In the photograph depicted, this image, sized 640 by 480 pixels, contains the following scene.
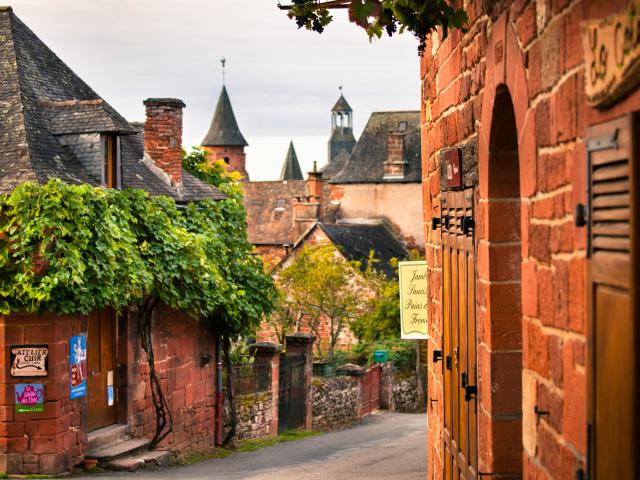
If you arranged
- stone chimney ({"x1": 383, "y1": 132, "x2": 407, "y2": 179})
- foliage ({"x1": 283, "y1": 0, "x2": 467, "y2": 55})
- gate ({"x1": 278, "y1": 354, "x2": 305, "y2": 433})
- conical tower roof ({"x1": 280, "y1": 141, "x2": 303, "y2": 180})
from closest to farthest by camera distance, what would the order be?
foliage ({"x1": 283, "y1": 0, "x2": 467, "y2": 55})
gate ({"x1": 278, "y1": 354, "x2": 305, "y2": 433})
stone chimney ({"x1": 383, "y1": 132, "x2": 407, "y2": 179})
conical tower roof ({"x1": 280, "y1": 141, "x2": 303, "y2": 180})

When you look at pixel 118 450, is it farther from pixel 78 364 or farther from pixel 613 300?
pixel 613 300

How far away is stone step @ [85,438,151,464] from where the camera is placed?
17.5 m

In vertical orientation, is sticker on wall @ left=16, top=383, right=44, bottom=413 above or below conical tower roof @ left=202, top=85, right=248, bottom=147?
below

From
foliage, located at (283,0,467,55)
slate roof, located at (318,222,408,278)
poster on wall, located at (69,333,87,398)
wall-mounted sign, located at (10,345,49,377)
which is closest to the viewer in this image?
foliage, located at (283,0,467,55)

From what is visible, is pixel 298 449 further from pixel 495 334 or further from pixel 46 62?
pixel 495 334

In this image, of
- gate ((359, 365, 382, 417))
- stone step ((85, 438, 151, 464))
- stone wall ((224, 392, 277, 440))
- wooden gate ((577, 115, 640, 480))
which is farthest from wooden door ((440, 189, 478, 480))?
gate ((359, 365, 382, 417))

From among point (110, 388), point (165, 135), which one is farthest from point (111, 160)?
point (165, 135)

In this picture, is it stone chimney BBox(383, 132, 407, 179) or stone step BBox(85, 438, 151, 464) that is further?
stone chimney BBox(383, 132, 407, 179)

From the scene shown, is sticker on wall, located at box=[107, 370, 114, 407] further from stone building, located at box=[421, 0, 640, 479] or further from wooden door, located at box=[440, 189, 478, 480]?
wooden door, located at box=[440, 189, 478, 480]

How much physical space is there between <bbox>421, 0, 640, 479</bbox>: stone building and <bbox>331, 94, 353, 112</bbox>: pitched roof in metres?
114

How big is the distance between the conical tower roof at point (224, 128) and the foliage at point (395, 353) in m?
65.9

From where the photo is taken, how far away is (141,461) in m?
18.0

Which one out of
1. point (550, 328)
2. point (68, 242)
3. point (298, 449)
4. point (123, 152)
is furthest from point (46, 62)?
point (550, 328)

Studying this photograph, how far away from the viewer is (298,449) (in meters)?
22.3
